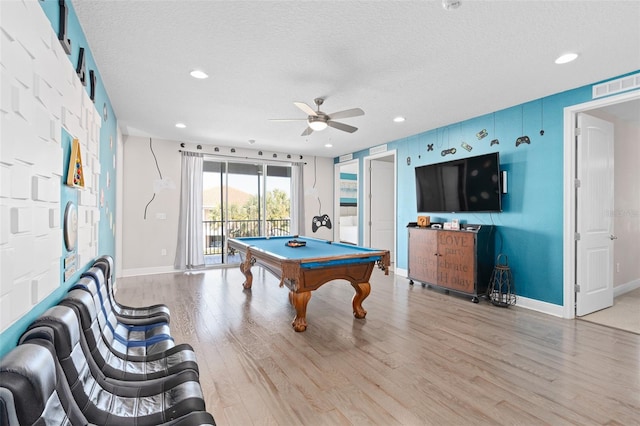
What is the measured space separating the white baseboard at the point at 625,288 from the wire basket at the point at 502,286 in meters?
1.73

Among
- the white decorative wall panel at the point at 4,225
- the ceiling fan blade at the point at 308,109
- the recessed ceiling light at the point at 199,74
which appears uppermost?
the recessed ceiling light at the point at 199,74

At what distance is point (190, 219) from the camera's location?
6.01m

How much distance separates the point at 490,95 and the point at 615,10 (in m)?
1.53

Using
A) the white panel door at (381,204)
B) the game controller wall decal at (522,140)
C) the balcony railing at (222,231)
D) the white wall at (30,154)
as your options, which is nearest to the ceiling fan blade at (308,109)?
the white wall at (30,154)

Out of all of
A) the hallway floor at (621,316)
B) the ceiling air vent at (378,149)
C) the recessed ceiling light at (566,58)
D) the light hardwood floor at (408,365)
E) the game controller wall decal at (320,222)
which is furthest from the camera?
the game controller wall decal at (320,222)

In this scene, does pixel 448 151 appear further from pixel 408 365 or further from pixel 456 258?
pixel 408 365

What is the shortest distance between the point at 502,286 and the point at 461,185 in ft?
4.87

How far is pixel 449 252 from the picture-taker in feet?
14.1

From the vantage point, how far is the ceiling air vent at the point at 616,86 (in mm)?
2920

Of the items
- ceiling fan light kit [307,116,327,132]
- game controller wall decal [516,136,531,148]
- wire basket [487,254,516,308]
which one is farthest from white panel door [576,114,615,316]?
ceiling fan light kit [307,116,327,132]

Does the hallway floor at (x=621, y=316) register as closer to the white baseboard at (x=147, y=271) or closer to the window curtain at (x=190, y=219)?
the window curtain at (x=190, y=219)

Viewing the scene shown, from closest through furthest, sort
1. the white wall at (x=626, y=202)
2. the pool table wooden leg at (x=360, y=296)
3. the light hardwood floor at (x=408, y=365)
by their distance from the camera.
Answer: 1. the light hardwood floor at (x=408, y=365)
2. the pool table wooden leg at (x=360, y=296)
3. the white wall at (x=626, y=202)

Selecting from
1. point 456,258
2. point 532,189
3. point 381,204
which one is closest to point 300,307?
point 456,258

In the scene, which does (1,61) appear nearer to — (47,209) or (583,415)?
(47,209)
